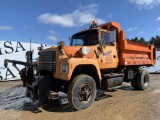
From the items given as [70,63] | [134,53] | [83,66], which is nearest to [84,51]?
[83,66]

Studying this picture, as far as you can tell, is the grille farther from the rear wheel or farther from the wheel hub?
the rear wheel

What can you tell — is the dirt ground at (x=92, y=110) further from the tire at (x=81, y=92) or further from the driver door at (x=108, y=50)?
the driver door at (x=108, y=50)

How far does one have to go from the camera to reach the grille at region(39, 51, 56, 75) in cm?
695

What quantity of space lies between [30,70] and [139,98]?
422 cm

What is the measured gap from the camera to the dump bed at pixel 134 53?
9031mm

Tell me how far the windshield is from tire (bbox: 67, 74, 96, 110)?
68.9 inches

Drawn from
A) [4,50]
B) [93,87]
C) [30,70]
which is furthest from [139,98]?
[4,50]

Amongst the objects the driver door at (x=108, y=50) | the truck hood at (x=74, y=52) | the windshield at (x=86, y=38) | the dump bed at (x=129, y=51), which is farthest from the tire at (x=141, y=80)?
the truck hood at (x=74, y=52)

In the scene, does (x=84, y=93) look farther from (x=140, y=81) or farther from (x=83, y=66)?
(x=140, y=81)

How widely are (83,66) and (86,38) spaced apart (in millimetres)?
1607

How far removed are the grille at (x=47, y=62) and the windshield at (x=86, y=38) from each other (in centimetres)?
169

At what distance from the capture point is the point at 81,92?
6.77 metres

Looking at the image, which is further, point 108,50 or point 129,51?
point 129,51

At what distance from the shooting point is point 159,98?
8.16m
